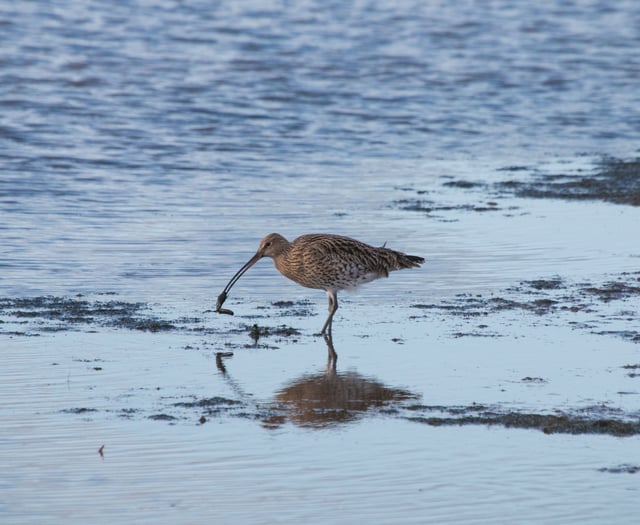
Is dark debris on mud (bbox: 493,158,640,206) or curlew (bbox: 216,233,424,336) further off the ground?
curlew (bbox: 216,233,424,336)

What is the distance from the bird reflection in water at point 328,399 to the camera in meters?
6.91

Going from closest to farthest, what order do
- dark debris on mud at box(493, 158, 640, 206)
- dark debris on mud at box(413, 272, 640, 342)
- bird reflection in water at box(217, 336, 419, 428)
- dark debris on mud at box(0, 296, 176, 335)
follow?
bird reflection in water at box(217, 336, 419, 428), dark debris on mud at box(0, 296, 176, 335), dark debris on mud at box(413, 272, 640, 342), dark debris on mud at box(493, 158, 640, 206)

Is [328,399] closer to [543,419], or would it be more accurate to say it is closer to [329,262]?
[543,419]

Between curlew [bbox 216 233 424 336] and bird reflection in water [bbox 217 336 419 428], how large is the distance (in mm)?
1421

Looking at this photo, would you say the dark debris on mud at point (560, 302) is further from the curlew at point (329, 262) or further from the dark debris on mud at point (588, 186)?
the dark debris on mud at point (588, 186)

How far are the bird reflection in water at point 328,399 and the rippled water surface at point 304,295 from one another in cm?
2

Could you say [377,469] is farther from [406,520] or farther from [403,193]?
[403,193]

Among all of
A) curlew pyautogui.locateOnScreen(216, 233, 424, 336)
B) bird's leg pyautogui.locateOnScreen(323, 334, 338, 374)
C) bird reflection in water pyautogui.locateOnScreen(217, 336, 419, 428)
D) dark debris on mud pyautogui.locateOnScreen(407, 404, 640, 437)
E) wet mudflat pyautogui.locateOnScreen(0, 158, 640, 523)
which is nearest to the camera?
wet mudflat pyautogui.locateOnScreen(0, 158, 640, 523)

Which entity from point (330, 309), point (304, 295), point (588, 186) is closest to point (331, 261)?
point (330, 309)

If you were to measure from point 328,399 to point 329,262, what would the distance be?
2.07 m

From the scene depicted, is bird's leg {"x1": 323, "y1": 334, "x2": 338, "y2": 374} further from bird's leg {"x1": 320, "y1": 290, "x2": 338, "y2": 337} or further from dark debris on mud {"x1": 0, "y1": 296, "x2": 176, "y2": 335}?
dark debris on mud {"x1": 0, "y1": 296, "x2": 176, "y2": 335}

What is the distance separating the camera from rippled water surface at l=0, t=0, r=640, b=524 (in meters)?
5.92

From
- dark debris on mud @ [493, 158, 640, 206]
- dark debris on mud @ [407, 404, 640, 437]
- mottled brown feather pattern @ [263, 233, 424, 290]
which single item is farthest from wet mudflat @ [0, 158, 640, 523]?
dark debris on mud @ [493, 158, 640, 206]

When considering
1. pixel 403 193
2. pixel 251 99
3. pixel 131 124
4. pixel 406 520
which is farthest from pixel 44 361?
pixel 251 99
